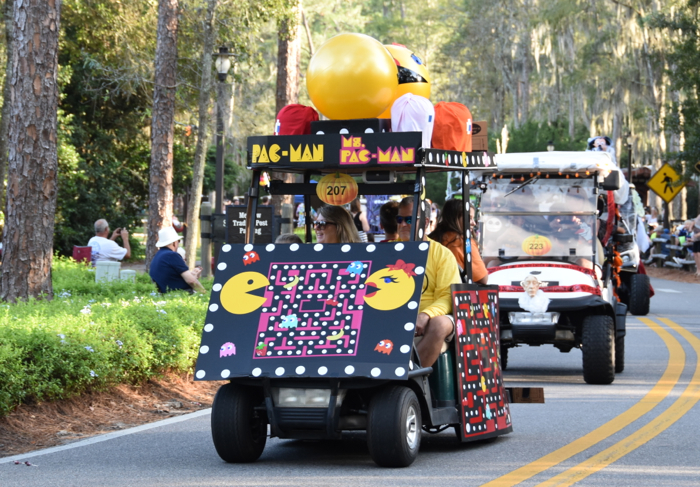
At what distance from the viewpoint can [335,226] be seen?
7.51m

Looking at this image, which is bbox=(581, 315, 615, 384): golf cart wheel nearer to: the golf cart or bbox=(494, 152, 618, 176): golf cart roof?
the golf cart

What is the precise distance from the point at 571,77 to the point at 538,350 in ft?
129

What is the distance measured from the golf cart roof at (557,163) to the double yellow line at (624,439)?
2489mm


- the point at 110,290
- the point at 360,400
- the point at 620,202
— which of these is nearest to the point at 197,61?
the point at 110,290

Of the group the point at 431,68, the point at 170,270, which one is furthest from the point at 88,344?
the point at 431,68

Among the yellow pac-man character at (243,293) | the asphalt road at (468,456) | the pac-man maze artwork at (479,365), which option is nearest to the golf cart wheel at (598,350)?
the asphalt road at (468,456)

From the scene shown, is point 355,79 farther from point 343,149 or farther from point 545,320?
point 545,320

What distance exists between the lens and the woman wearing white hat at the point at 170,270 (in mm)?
13170

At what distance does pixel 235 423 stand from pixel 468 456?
1624 mm

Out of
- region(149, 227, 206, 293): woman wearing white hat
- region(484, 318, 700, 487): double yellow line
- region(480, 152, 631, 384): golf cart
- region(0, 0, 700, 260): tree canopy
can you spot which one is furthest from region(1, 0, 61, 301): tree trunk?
region(0, 0, 700, 260): tree canopy

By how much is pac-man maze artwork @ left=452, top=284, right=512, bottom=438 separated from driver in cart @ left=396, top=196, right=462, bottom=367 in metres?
0.10

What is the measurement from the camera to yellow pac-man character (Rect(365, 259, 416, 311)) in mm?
6812

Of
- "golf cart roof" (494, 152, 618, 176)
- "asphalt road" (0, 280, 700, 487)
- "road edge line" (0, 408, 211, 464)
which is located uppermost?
"golf cart roof" (494, 152, 618, 176)

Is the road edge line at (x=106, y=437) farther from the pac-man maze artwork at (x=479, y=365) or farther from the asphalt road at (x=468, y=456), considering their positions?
the pac-man maze artwork at (x=479, y=365)
